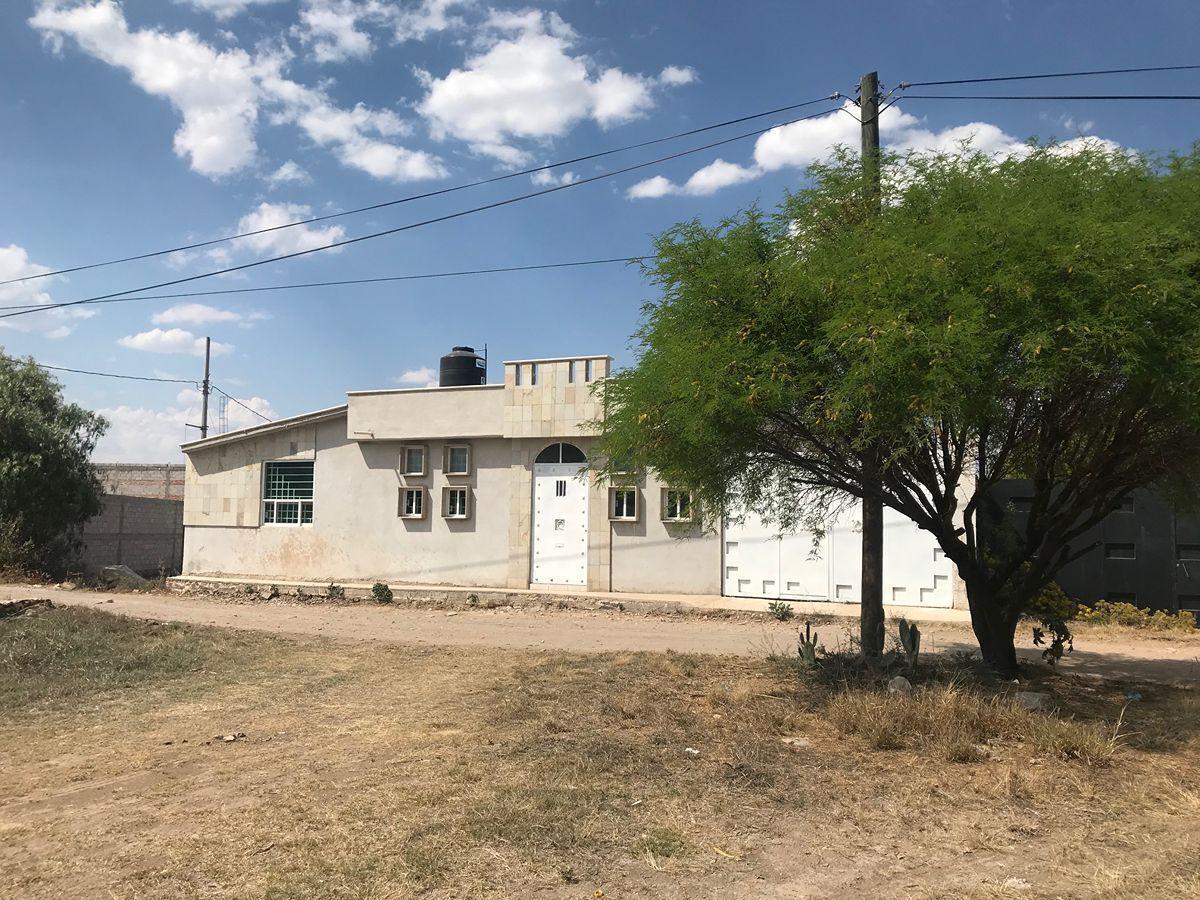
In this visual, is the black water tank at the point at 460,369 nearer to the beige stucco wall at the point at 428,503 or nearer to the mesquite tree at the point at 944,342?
the beige stucco wall at the point at 428,503

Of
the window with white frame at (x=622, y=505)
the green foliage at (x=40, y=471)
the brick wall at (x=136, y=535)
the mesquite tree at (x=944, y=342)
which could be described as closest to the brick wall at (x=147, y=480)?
the brick wall at (x=136, y=535)

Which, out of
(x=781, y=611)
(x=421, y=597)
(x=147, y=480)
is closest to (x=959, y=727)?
(x=781, y=611)

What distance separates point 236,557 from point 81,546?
565 cm

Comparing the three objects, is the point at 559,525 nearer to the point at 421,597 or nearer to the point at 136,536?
the point at 421,597

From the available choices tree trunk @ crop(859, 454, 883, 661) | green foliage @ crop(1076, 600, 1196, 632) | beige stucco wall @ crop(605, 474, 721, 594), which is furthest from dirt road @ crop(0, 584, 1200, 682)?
tree trunk @ crop(859, 454, 883, 661)

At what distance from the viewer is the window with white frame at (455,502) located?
19.6m

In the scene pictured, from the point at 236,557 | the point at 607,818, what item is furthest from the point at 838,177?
the point at 236,557

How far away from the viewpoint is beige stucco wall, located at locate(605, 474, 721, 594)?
17.8 meters

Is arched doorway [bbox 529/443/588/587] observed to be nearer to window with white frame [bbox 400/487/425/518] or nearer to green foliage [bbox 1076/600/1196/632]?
window with white frame [bbox 400/487/425/518]

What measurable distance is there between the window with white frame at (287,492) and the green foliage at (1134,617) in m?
17.2

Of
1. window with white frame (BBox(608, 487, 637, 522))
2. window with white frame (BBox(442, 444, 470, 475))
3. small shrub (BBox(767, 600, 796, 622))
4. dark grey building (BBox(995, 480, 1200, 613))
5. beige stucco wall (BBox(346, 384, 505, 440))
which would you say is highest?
beige stucco wall (BBox(346, 384, 505, 440))

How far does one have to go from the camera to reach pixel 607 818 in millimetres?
5141

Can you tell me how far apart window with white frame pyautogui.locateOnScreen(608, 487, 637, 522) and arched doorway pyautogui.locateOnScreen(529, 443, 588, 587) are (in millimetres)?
631

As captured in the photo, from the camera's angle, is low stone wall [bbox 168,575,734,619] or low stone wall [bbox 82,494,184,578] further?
low stone wall [bbox 82,494,184,578]
